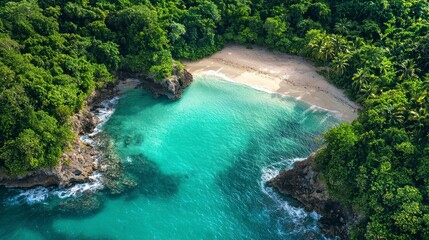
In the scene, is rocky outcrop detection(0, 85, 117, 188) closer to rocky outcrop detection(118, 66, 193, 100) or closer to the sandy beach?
rocky outcrop detection(118, 66, 193, 100)

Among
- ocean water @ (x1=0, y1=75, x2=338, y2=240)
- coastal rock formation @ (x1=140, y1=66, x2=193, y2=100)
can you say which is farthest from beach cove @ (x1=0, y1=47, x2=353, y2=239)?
coastal rock formation @ (x1=140, y1=66, x2=193, y2=100)

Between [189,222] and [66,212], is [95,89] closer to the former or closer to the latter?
[66,212]

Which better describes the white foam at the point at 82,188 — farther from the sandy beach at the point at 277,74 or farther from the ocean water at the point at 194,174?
the sandy beach at the point at 277,74

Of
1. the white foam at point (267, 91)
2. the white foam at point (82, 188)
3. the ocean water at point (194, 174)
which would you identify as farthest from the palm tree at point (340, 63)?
the white foam at point (82, 188)

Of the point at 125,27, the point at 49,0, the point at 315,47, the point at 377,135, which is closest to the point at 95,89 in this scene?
the point at 125,27

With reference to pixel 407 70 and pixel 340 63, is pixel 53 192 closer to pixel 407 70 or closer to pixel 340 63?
pixel 340 63

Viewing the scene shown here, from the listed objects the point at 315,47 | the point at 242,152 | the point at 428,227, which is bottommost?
the point at 242,152
